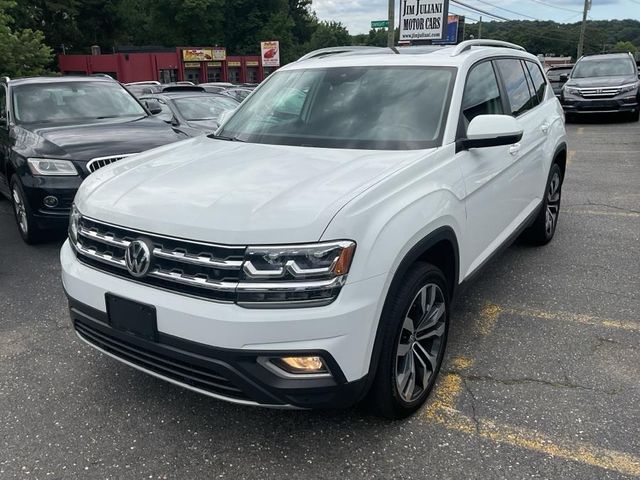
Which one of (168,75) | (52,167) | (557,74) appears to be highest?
(52,167)

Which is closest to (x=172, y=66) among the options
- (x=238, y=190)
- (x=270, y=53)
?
(x=270, y=53)

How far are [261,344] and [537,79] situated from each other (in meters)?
4.05

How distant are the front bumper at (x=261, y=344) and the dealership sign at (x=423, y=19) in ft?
46.8

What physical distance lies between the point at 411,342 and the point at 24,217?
459cm

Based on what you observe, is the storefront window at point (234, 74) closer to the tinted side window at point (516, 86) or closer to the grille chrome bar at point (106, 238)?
the tinted side window at point (516, 86)

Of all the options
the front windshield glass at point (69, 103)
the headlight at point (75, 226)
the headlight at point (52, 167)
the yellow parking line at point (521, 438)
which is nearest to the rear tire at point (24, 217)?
the headlight at point (52, 167)

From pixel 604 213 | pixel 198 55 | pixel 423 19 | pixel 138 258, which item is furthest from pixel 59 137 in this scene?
pixel 198 55

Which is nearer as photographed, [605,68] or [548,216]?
[548,216]

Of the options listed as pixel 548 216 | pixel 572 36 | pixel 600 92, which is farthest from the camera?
pixel 572 36

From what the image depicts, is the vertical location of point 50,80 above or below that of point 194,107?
above

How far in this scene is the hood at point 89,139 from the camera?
5.59 m

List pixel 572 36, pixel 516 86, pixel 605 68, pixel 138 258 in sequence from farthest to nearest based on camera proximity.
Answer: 1. pixel 572 36
2. pixel 605 68
3. pixel 516 86
4. pixel 138 258

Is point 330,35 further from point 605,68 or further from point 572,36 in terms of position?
point 605,68

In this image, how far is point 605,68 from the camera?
16.0 metres
